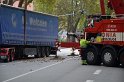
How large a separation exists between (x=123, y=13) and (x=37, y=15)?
12.0 m

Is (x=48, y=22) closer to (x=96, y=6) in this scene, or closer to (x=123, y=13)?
(x=123, y=13)

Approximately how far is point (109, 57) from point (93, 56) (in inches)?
57.5

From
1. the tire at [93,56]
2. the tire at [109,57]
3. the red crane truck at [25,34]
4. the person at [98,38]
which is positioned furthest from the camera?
the red crane truck at [25,34]

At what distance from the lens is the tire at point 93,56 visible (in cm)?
2550

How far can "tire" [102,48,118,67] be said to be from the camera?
79.1 ft

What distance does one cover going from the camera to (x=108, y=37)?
24781 millimetres

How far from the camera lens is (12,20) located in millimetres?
30672

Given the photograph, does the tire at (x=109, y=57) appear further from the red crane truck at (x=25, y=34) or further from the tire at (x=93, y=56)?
the red crane truck at (x=25, y=34)

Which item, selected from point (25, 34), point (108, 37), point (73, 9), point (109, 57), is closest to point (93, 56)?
point (109, 57)

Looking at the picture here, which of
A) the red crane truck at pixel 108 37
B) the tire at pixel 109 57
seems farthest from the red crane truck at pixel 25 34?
the tire at pixel 109 57

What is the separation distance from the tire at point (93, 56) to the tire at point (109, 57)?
0.73 metres

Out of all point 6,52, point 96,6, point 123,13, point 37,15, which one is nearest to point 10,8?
point 6,52

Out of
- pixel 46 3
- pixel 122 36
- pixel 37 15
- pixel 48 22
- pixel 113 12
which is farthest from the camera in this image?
pixel 46 3

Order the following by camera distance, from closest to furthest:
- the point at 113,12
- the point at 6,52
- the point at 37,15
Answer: the point at 113,12 < the point at 6,52 < the point at 37,15
